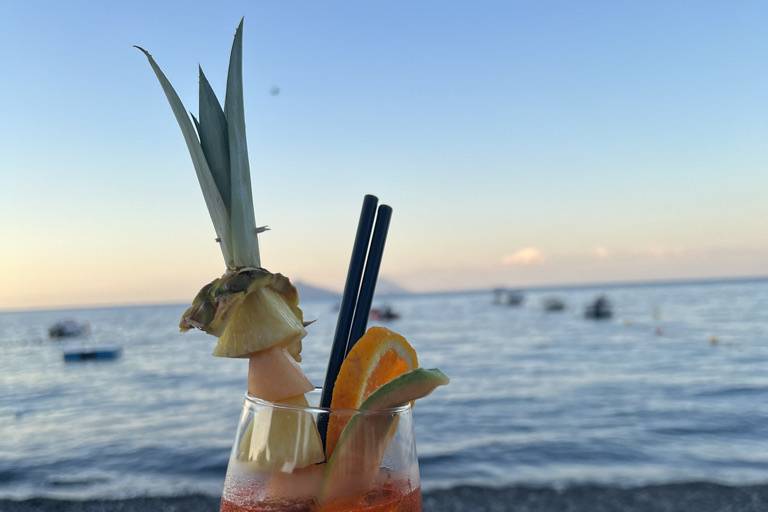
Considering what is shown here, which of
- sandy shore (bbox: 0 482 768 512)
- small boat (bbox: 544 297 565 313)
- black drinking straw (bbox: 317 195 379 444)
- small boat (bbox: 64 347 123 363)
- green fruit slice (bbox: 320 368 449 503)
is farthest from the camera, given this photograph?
small boat (bbox: 544 297 565 313)

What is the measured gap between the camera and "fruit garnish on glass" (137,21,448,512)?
1045 millimetres

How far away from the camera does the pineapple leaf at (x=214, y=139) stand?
3.57 feet

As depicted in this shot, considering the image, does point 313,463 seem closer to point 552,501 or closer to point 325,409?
point 325,409

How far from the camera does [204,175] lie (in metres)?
1.08

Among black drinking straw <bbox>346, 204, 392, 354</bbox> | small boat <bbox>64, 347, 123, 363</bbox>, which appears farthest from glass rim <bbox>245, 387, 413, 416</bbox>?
small boat <bbox>64, 347, 123, 363</bbox>

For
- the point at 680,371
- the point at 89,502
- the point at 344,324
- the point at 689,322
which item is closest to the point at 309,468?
the point at 344,324

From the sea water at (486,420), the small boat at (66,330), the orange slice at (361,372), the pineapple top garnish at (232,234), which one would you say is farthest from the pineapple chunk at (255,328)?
the small boat at (66,330)

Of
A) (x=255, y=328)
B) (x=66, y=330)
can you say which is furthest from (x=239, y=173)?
(x=66, y=330)

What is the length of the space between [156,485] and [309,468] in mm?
6492

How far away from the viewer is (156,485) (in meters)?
6.84

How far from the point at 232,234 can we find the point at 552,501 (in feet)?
12.2

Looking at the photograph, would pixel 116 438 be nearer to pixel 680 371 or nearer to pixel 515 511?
pixel 515 511

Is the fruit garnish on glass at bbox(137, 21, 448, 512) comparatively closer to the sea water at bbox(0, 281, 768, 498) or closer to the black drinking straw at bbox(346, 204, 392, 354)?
the black drinking straw at bbox(346, 204, 392, 354)

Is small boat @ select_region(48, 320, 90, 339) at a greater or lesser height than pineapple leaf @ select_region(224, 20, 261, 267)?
lesser
